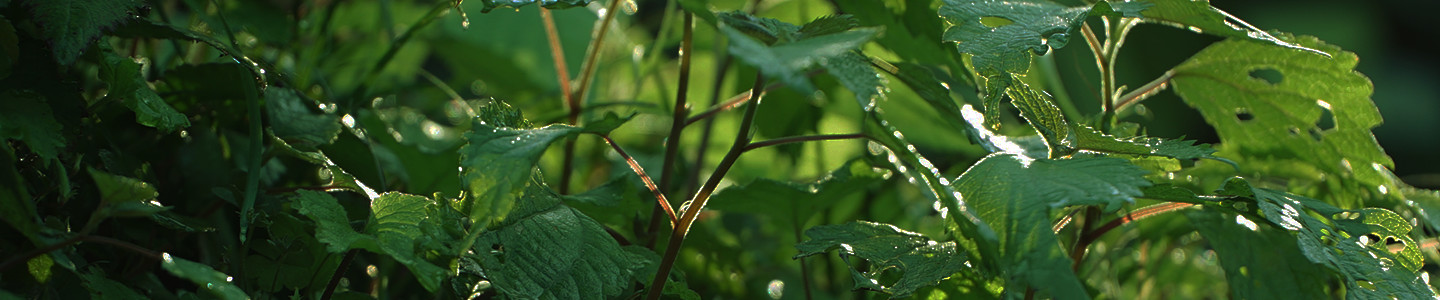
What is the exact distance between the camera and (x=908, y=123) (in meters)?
0.71

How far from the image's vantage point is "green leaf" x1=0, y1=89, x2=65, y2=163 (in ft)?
1.07

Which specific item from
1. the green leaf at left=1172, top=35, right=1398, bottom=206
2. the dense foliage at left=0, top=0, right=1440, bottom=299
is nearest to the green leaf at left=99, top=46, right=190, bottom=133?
the dense foliage at left=0, top=0, right=1440, bottom=299

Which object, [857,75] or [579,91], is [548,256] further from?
[579,91]

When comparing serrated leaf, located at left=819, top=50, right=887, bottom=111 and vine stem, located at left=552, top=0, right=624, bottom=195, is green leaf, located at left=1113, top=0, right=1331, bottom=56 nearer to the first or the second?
serrated leaf, located at left=819, top=50, right=887, bottom=111

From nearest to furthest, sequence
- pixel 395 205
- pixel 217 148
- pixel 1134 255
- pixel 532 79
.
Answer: pixel 395 205
pixel 217 148
pixel 1134 255
pixel 532 79

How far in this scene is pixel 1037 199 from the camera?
30cm

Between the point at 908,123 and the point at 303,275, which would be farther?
the point at 908,123

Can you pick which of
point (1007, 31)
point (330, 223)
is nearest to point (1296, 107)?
point (1007, 31)

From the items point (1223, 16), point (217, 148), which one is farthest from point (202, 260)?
point (1223, 16)

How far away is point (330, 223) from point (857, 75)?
20 cm

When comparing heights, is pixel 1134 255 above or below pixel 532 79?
below

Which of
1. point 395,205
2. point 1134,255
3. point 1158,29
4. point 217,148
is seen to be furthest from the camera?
point 1158,29

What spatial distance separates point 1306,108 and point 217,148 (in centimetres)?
56

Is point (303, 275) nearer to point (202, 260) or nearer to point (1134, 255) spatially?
point (202, 260)
